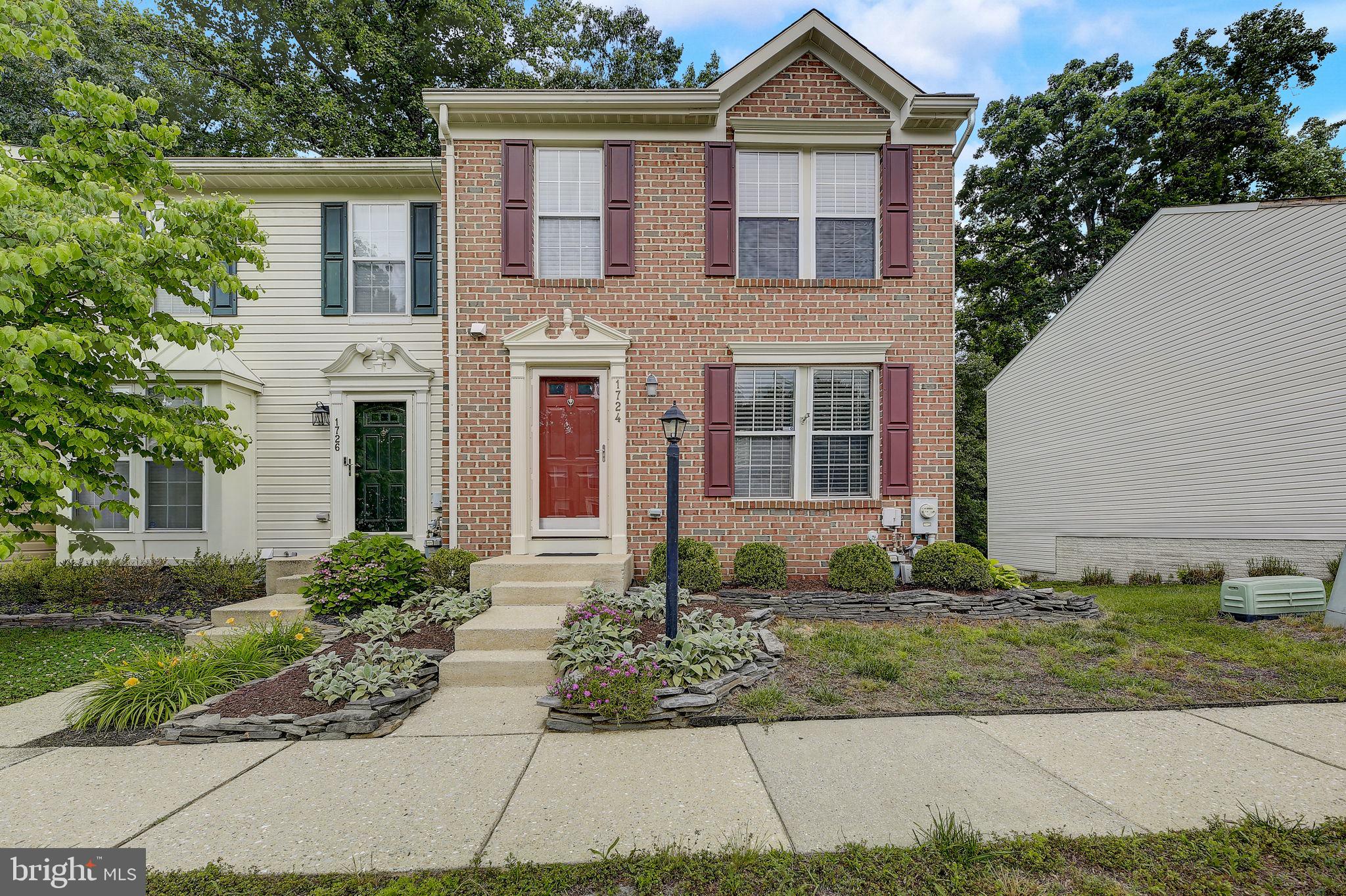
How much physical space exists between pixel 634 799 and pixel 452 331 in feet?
18.8

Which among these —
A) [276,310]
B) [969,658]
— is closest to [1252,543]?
[969,658]

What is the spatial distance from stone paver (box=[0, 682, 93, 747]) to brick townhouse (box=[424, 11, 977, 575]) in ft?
10.9

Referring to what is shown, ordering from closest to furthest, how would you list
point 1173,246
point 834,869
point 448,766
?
point 834,869, point 448,766, point 1173,246

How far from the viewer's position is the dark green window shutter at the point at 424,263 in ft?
25.8

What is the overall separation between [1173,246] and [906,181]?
7.36m

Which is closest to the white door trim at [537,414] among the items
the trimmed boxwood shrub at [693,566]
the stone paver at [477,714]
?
the trimmed boxwood shrub at [693,566]

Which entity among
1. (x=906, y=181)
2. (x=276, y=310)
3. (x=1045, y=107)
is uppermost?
(x=1045, y=107)

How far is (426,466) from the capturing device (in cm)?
771

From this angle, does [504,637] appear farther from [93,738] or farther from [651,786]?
[93,738]

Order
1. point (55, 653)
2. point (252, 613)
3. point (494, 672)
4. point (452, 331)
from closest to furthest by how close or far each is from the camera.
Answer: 1. point (494, 672)
2. point (55, 653)
3. point (252, 613)
4. point (452, 331)

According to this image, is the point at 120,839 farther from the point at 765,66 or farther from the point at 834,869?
the point at 765,66

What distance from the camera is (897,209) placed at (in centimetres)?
689

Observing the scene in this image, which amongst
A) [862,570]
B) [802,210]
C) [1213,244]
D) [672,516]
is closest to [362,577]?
[672,516]

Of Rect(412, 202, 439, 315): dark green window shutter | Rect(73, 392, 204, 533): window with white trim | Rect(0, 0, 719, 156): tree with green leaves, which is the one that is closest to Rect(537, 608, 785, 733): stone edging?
Rect(412, 202, 439, 315): dark green window shutter
